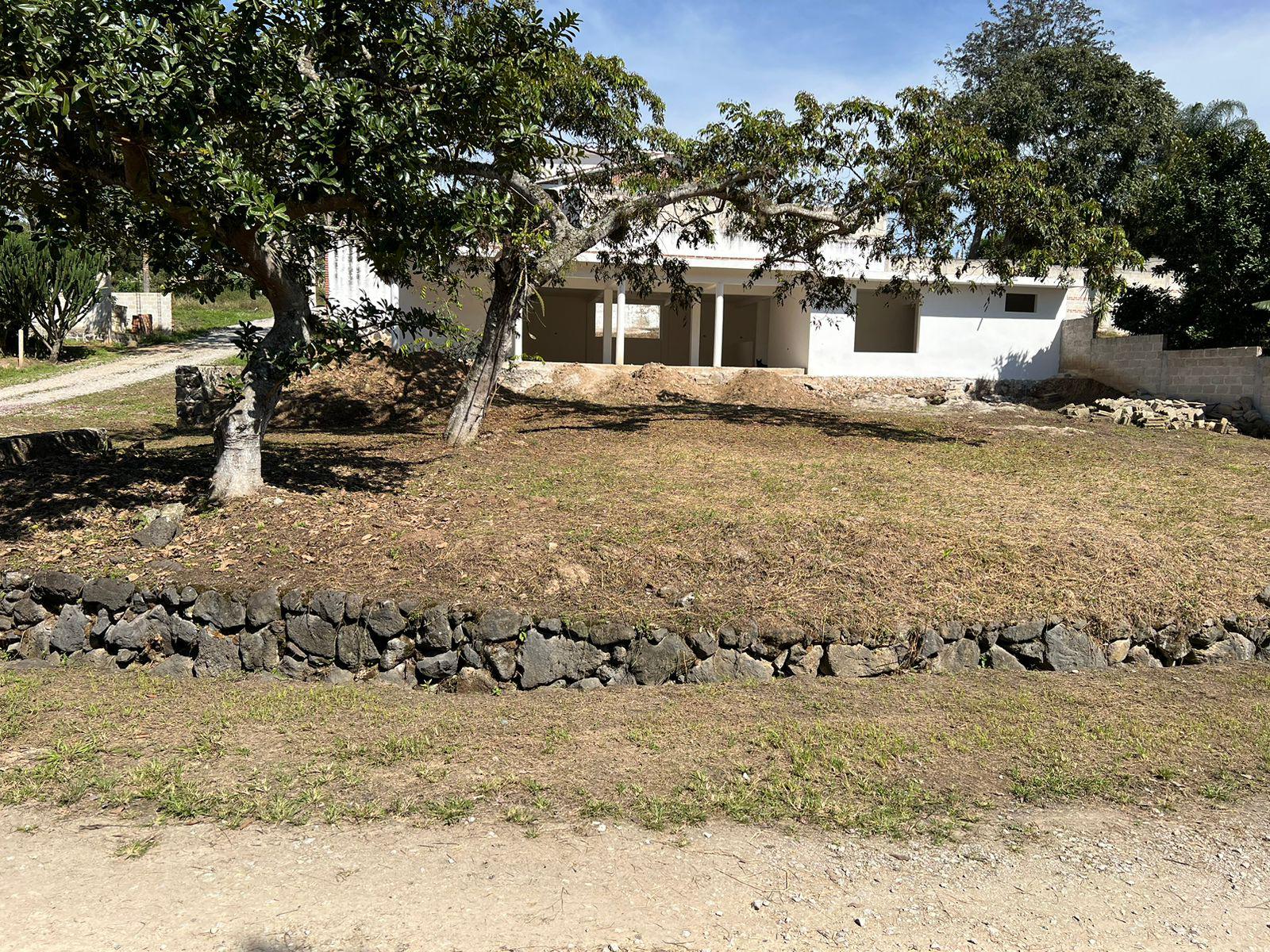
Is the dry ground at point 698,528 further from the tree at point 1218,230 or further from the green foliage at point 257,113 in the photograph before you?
the tree at point 1218,230

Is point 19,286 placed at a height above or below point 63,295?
above

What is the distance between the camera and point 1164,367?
18.2 metres

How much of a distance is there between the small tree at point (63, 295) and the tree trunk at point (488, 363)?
691 inches

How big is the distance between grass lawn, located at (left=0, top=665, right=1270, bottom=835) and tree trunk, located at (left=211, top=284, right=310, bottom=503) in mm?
2069

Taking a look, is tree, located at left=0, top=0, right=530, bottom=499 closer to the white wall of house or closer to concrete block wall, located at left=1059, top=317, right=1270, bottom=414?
the white wall of house

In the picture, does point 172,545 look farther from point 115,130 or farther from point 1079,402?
point 1079,402

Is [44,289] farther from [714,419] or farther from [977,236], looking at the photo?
[977,236]

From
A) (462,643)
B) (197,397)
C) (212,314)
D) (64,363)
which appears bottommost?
(462,643)

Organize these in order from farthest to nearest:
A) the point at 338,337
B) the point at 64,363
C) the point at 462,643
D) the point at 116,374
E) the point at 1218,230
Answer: the point at 64,363 < the point at 116,374 < the point at 1218,230 < the point at 338,337 < the point at 462,643

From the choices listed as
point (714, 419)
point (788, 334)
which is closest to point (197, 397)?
point (714, 419)

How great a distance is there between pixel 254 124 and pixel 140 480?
355cm

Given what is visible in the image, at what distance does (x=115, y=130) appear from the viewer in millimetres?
6367

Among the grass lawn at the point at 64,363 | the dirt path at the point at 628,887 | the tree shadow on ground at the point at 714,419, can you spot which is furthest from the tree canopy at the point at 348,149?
the grass lawn at the point at 64,363

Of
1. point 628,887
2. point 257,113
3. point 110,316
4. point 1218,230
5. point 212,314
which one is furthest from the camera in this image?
point 212,314
